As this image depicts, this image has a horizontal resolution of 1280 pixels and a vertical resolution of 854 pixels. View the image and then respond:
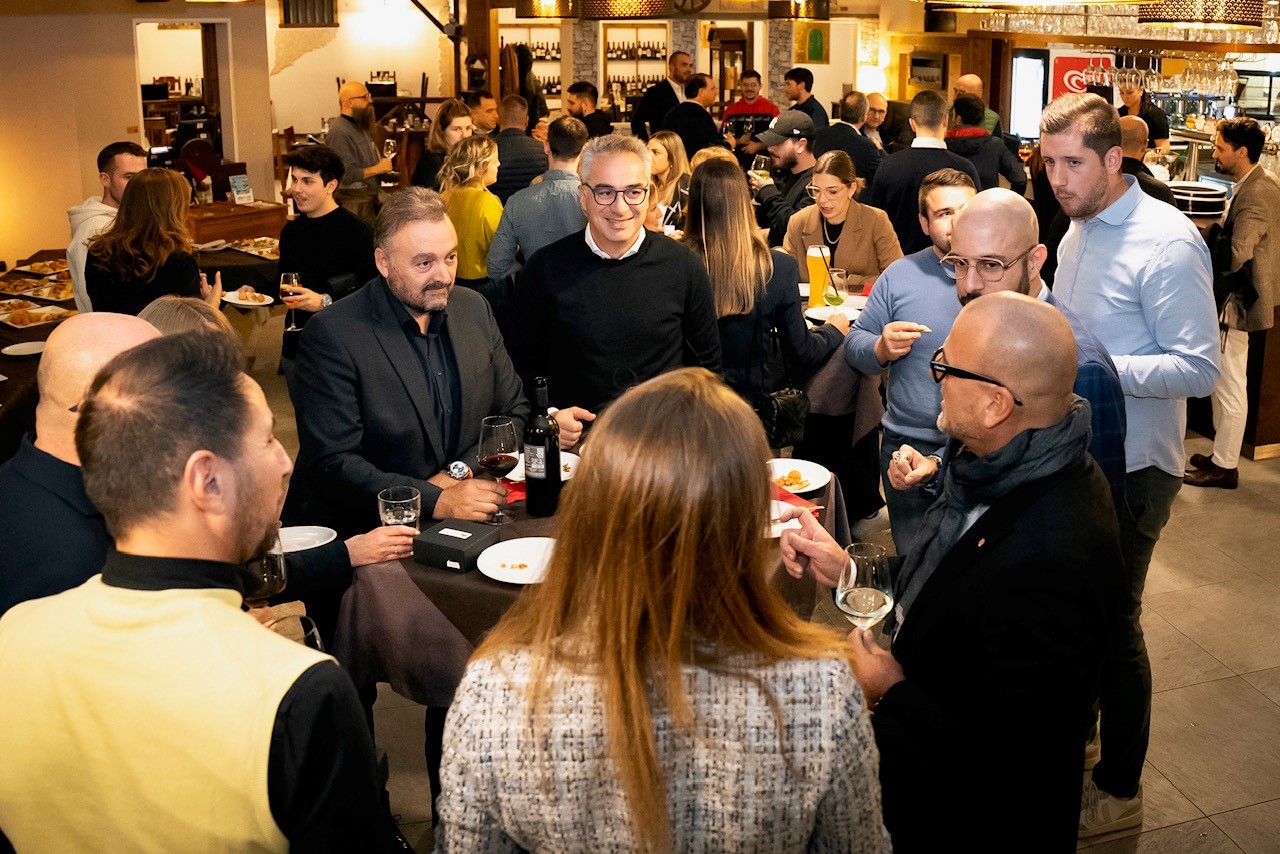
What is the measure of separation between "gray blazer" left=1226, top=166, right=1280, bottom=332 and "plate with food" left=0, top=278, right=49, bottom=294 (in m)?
6.12

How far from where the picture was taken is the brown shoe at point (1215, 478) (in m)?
5.70

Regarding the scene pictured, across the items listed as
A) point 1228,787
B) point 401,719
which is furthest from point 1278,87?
point 401,719

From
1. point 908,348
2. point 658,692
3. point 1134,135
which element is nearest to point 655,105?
point 1134,135

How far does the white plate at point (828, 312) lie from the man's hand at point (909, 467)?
7.26 ft

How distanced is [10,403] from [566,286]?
1836 mm

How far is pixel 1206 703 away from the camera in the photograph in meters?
3.91

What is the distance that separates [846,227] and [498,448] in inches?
128

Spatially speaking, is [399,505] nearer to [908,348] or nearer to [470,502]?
[470,502]

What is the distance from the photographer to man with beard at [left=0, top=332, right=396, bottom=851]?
4.75ft

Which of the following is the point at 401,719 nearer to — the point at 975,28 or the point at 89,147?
the point at 89,147

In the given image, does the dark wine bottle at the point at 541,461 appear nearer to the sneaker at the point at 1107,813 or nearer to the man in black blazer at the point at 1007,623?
the man in black blazer at the point at 1007,623

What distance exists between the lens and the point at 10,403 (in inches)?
152

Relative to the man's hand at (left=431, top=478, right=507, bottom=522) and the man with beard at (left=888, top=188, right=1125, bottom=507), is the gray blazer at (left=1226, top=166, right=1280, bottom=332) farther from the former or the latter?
the man's hand at (left=431, top=478, right=507, bottom=522)

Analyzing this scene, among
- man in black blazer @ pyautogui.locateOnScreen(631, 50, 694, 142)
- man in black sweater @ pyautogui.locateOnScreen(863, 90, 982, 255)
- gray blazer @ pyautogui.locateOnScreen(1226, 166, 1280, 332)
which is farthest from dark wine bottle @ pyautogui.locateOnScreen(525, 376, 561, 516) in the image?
man in black blazer @ pyautogui.locateOnScreen(631, 50, 694, 142)
